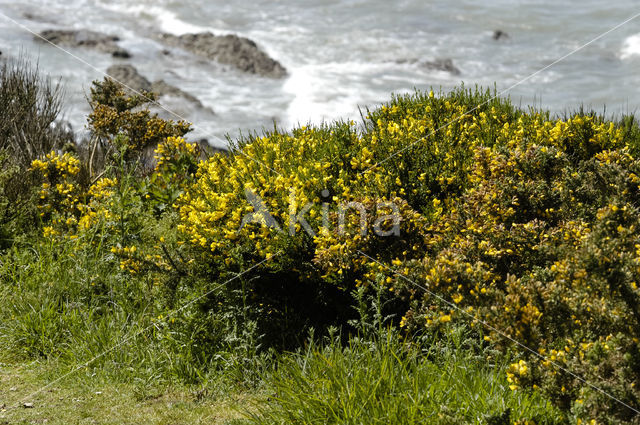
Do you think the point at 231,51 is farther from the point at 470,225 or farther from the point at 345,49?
the point at 470,225

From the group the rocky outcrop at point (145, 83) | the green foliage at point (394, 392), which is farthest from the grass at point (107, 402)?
the rocky outcrop at point (145, 83)

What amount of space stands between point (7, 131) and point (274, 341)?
20.9 feet

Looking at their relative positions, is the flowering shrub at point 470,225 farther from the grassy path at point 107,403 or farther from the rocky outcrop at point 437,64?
the rocky outcrop at point 437,64

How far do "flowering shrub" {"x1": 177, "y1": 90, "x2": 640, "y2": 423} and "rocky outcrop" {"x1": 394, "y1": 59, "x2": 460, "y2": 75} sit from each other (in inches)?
740

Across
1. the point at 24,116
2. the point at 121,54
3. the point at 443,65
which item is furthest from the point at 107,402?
the point at 121,54

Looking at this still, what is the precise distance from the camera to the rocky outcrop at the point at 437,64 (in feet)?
80.8

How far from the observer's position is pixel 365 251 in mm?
4891

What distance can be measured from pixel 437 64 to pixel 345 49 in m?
3.84

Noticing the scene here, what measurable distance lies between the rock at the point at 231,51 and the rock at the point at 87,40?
211cm

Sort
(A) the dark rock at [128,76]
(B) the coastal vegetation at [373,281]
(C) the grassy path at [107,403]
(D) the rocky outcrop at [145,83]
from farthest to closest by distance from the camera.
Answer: (D) the rocky outcrop at [145,83]
(A) the dark rock at [128,76]
(C) the grassy path at [107,403]
(B) the coastal vegetation at [373,281]

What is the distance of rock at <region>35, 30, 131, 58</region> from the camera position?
25.8m

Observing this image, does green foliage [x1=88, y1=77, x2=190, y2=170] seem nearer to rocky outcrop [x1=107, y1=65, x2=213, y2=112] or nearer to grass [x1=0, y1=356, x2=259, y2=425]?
grass [x1=0, y1=356, x2=259, y2=425]

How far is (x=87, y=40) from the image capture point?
2616cm

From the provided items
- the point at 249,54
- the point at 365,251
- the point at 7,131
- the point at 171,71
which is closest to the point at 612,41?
the point at 249,54
